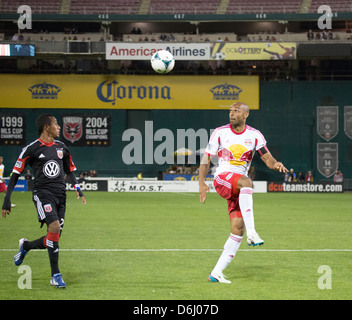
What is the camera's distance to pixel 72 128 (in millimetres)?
45000

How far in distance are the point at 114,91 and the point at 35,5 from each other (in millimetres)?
10108

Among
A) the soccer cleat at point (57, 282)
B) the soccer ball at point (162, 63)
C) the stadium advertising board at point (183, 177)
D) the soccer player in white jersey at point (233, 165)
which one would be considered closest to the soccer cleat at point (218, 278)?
the soccer player in white jersey at point (233, 165)

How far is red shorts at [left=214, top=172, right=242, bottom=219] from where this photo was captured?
27.3 feet

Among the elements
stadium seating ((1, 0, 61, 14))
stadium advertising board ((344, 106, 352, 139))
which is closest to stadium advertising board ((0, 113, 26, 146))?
stadium seating ((1, 0, 61, 14))

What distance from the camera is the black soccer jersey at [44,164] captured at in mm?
8359

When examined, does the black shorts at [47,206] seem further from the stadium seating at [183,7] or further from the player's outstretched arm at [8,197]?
the stadium seating at [183,7]

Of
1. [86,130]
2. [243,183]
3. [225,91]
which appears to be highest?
[225,91]

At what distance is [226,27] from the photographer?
49125 mm

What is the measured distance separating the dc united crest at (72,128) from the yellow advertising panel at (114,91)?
101 cm

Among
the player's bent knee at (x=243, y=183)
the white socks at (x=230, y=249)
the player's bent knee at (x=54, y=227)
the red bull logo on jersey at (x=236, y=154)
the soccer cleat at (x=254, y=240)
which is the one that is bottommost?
the white socks at (x=230, y=249)

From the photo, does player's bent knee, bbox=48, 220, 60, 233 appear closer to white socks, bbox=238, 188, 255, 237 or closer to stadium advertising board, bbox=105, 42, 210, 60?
white socks, bbox=238, 188, 255, 237

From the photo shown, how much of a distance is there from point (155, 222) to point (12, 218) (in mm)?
4755

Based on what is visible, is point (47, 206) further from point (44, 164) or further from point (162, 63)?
point (162, 63)

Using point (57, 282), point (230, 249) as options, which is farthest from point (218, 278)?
point (57, 282)
